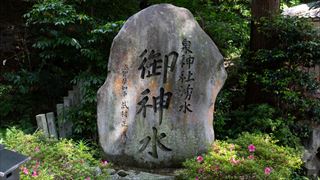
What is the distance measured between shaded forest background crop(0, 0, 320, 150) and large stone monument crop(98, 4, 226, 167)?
152cm

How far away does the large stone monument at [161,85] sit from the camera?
5.64 metres

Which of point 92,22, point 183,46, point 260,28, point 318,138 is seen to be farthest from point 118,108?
point 318,138

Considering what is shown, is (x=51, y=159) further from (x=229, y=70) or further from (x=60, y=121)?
(x=229, y=70)

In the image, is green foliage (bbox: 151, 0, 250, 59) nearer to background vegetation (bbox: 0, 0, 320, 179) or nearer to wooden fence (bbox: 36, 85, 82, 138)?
background vegetation (bbox: 0, 0, 320, 179)

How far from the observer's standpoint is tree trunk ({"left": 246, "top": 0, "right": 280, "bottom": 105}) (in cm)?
795

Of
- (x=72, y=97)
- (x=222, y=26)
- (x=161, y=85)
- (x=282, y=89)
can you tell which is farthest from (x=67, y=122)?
(x=282, y=89)

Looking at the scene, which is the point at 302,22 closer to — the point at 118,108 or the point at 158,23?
the point at 158,23

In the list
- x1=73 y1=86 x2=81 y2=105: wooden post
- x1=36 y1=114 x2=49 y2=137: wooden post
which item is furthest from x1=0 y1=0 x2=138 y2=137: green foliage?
x1=36 y1=114 x2=49 y2=137: wooden post

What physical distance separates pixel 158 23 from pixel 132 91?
3.48 feet

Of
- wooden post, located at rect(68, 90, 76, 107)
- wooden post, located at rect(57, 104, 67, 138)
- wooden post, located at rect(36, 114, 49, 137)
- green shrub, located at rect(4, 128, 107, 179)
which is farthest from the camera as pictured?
wooden post, located at rect(68, 90, 76, 107)

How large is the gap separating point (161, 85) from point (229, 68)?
3.64 meters

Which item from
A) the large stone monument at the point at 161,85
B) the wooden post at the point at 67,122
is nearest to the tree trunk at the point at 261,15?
the large stone monument at the point at 161,85

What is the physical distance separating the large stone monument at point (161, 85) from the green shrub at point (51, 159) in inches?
32.7

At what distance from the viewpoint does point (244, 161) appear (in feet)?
15.8
